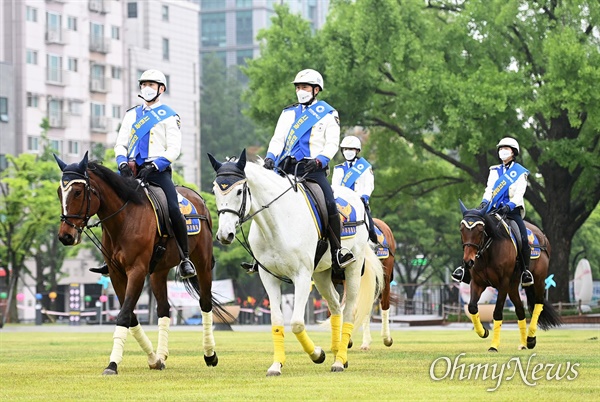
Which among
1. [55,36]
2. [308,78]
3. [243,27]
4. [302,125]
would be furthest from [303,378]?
[243,27]

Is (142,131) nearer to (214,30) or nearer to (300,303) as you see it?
(300,303)

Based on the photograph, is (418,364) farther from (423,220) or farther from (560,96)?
(423,220)

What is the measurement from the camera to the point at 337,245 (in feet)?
56.1

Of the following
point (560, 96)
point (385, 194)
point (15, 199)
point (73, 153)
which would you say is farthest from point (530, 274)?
point (73, 153)

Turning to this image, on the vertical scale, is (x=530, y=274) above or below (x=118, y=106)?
below

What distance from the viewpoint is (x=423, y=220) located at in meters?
75.2

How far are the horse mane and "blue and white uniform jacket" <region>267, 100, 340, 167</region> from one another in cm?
168

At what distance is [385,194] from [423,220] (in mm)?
20478

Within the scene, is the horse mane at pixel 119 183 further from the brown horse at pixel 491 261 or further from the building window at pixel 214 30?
the building window at pixel 214 30

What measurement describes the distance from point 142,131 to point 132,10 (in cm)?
9071

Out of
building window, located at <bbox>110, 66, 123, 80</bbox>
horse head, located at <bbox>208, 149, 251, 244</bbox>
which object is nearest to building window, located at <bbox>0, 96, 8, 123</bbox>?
building window, located at <bbox>110, 66, 123, 80</bbox>

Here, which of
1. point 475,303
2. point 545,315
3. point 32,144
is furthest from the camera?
point 32,144

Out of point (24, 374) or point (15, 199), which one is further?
point (15, 199)

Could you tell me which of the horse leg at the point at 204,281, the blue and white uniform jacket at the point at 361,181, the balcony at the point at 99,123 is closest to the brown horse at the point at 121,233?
the horse leg at the point at 204,281
